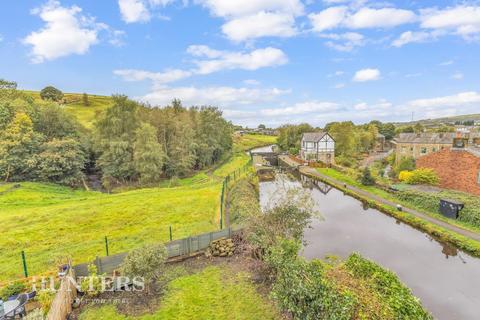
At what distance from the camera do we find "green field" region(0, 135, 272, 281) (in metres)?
12.7

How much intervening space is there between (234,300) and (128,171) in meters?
28.4

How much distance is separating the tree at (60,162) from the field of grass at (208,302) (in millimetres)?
24472

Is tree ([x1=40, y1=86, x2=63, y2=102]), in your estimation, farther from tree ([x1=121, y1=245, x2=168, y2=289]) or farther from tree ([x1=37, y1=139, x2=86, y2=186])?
tree ([x1=121, y1=245, x2=168, y2=289])

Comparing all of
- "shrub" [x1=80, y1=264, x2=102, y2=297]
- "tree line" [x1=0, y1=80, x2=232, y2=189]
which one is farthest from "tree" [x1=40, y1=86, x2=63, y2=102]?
"shrub" [x1=80, y1=264, x2=102, y2=297]

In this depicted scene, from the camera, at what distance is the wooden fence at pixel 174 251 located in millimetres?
10117

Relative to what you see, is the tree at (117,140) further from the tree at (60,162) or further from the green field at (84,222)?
the green field at (84,222)

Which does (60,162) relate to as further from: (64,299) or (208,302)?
(208,302)

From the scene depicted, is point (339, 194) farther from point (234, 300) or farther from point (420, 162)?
point (234, 300)

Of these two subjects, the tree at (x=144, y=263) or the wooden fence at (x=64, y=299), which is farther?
the tree at (x=144, y=263)

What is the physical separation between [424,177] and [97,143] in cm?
3939

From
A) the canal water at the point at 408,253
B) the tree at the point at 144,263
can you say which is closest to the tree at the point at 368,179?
the canal water at the point at 408,253

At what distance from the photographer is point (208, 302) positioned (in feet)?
30.6

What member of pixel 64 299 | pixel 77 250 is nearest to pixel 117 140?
pixel 77 250

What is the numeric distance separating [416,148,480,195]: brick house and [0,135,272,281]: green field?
22.9m
